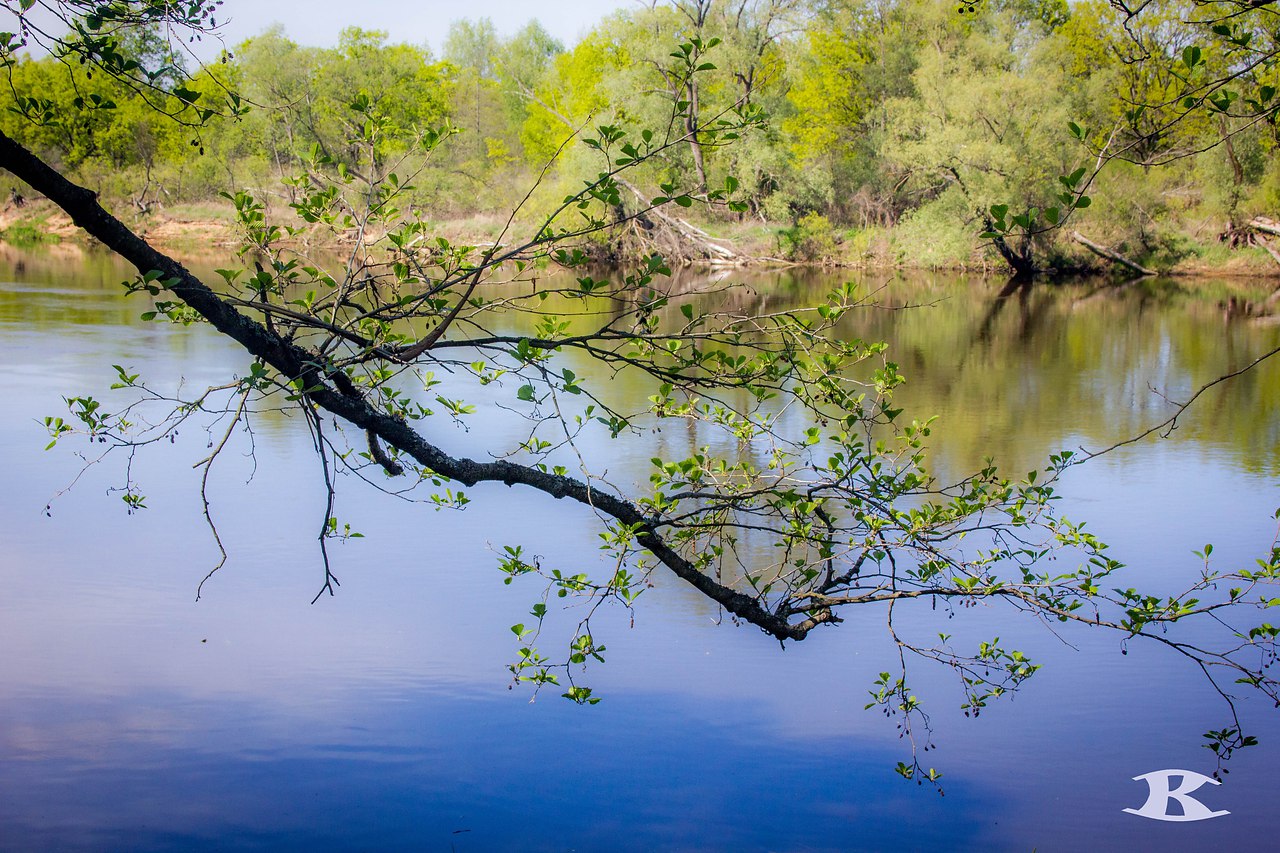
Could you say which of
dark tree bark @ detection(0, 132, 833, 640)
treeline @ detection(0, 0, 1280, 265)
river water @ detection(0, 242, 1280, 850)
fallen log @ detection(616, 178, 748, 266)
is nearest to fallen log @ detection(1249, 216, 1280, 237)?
treeline @ detection(0, 0, 1280, 265)

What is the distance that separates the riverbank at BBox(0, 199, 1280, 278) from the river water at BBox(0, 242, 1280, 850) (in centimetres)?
1825

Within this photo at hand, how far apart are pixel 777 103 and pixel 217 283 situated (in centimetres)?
1930

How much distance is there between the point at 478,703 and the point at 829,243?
29819 millimetres

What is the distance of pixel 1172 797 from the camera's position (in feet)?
15.8

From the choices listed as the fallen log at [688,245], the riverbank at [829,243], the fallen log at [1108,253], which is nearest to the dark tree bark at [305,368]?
the riverbank at [829,243]

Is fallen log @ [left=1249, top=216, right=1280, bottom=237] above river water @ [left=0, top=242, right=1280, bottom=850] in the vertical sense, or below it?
above

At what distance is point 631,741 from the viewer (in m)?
5.15

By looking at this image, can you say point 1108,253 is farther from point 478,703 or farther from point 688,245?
point 478,703

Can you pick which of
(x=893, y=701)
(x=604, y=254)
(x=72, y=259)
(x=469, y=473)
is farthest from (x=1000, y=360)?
(x=72, y=259)

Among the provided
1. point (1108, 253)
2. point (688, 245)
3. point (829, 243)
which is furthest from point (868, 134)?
point (1108, 253)

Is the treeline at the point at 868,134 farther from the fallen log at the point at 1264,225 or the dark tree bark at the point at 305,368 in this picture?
the dark tree bark at the point at 305,368

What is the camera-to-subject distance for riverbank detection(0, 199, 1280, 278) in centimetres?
2953

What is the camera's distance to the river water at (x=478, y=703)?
14.7 feet

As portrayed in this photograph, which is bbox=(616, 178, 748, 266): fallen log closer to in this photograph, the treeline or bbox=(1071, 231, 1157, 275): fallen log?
the treeline
